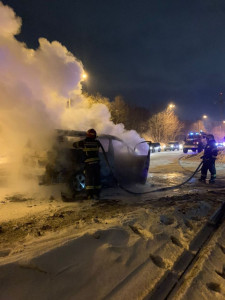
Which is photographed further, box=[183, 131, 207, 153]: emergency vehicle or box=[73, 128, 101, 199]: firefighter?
box=[183, 131, 207, 153]: emergency vehicle

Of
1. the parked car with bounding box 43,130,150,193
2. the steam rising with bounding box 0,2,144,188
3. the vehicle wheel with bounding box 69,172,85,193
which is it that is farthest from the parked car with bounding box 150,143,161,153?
the vehicle wheel with bounding box 69,172,85,193

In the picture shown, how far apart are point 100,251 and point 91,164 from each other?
304cm

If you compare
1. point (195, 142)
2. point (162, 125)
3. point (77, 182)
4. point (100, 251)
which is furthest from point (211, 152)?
point (162, 125)

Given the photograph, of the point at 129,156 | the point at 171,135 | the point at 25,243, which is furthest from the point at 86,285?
the point at 171,135

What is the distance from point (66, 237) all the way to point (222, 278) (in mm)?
1925

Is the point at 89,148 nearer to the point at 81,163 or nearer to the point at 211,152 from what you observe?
the point at 81,163

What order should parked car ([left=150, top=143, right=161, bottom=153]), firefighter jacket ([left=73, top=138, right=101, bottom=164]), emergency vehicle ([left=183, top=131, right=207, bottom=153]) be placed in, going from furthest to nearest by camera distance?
parked car ([left=150, top=143, right=161, bottom=153]), emergency vehicle ([left=183, top=131, right=207, bottom=153]), firefighter jacket ([left=73, top=138, right=101, bottom=164])

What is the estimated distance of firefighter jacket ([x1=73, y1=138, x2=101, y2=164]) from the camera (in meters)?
5.67

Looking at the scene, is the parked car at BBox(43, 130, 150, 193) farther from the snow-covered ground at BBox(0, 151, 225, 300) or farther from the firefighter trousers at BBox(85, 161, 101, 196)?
the snow-covered ground at BBox(0, 151, 225, 300)

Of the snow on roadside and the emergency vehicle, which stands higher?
the emergency vehicle

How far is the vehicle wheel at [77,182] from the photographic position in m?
5.80

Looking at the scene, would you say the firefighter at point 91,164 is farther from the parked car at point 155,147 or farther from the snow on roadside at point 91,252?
the parked car at point 155,147

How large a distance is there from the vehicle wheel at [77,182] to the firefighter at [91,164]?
27 centimetres

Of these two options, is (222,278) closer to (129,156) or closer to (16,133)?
(129,156)
